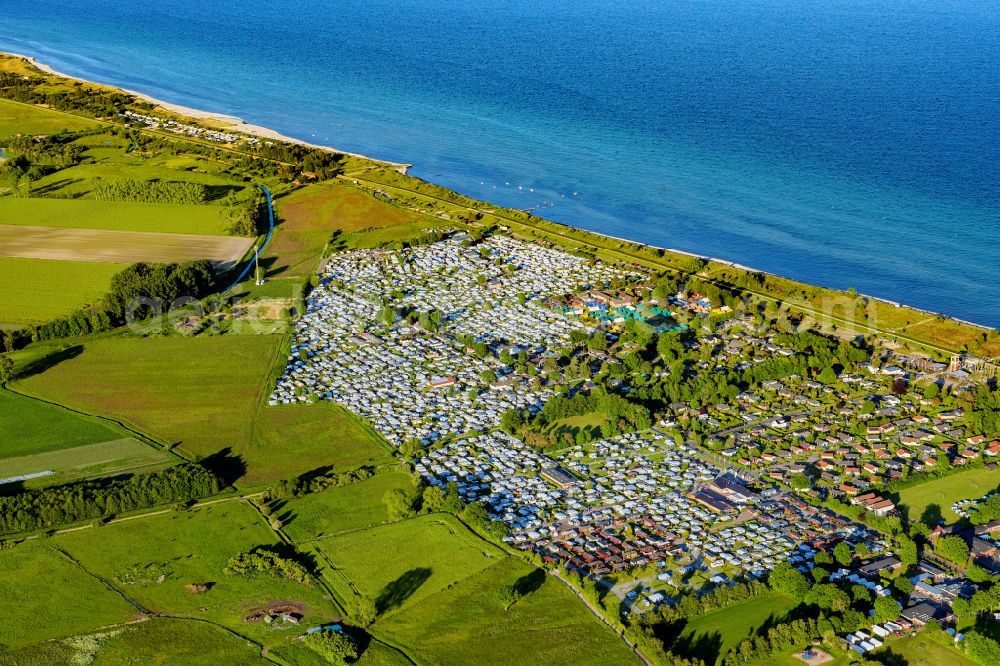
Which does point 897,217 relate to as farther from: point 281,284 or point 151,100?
point 151,100

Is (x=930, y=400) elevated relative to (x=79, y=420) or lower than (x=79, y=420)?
elevated

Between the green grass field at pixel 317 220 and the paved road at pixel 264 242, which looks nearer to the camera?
the paved road at pixel 264 242

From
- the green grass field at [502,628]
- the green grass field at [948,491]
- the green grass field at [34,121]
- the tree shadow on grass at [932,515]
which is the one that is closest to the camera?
the green grass field at [502,628]

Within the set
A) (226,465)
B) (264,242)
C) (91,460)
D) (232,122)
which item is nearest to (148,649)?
(226,465)

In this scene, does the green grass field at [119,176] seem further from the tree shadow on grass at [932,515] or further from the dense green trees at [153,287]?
the tree shadow on grass at [932,515]

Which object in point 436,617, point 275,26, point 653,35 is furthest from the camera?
point 275,26

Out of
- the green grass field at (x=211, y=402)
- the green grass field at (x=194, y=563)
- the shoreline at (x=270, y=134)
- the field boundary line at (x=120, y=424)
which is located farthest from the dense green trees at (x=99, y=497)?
the shoreline at (x=270, y=134)

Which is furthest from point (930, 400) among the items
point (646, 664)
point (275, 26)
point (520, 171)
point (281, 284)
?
point (275, 26)
